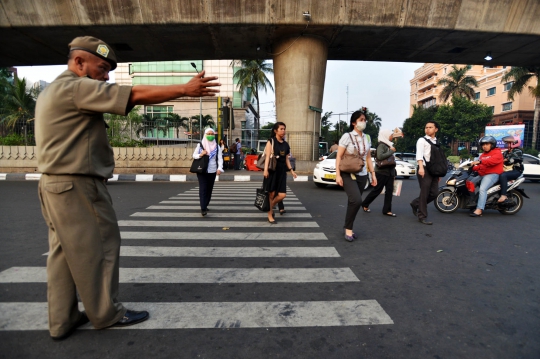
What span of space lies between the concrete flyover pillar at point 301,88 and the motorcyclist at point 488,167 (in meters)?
10.1

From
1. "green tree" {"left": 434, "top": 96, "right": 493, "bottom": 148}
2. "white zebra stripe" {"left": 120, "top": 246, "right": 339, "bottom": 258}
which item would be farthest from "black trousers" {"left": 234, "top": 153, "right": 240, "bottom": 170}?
"green tree" {"left": 434, "top": 96, "right": 493, "bottom": 148}

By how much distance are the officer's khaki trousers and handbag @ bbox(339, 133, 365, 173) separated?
349cm

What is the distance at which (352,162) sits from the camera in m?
5.07

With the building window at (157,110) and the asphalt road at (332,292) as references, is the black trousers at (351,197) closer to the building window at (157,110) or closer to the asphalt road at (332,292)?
the asphalt road at (332,292)

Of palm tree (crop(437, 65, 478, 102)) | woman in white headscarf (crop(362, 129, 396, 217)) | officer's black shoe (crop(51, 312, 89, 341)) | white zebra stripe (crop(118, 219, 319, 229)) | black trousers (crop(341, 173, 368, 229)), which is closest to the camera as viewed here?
officer's black shoe (crop(51, 312, 89, 341))

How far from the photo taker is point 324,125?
72.9m

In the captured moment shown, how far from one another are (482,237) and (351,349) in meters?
4.22

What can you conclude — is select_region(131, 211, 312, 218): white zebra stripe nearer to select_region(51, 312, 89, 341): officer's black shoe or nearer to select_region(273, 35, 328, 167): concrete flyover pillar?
select_region(51, 312, 89, 341): officer's black shoe

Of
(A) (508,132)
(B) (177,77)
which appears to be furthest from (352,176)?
(B) (177,77)

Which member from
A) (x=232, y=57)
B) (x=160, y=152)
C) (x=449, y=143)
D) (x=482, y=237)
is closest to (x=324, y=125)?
(x=449, y=143)

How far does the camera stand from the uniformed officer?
209 centimetres

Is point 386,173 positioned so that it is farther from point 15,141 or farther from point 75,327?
point 15,141

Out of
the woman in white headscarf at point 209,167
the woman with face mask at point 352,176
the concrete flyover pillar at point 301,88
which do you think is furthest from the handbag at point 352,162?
the concrete flyover pillar at point 301,88

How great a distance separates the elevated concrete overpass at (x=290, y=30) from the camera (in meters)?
14.3
